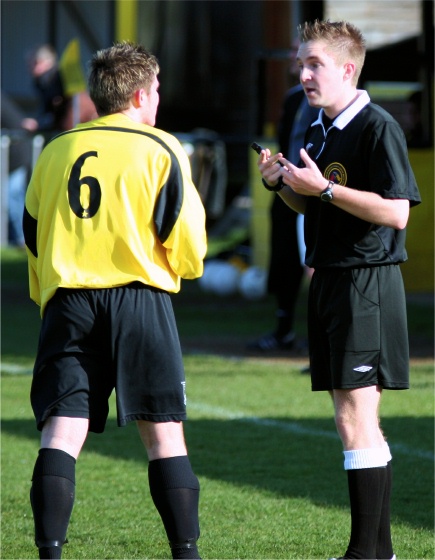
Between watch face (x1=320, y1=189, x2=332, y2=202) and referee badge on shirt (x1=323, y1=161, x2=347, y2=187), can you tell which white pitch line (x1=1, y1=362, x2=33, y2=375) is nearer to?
referee badge on shirt (x1=323, y1=161, x2=347, y2=187)

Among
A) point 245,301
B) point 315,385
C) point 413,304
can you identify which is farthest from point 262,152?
point 245,301

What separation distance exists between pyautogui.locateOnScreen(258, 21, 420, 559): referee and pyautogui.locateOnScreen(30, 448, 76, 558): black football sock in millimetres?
999

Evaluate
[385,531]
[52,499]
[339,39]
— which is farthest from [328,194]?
[52,499]

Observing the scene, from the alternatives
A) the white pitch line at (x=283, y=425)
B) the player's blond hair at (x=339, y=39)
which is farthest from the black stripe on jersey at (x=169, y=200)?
the white pitch line at (x=283, y=425)

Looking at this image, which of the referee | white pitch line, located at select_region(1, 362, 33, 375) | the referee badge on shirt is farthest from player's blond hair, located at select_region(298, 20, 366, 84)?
white pitch line, located at select_region(1, 362, 33, 375)

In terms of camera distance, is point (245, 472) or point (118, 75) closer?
point (118, 75)

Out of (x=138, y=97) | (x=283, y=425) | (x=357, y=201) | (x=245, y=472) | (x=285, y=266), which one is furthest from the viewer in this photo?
(x=285, y=266)

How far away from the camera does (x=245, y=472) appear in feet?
19.3

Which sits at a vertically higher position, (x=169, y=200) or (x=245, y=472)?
(x=169, y=200)

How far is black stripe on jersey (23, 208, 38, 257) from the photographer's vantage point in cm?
408

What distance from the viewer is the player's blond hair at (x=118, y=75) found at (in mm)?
3912

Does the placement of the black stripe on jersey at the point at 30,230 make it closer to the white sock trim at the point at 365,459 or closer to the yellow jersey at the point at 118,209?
the yellow jersey at the point at 118,209

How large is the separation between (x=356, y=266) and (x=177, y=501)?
1.06 m

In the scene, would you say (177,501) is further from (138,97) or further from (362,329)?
(138,97)
